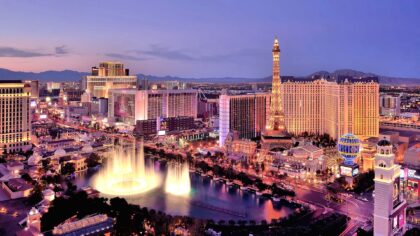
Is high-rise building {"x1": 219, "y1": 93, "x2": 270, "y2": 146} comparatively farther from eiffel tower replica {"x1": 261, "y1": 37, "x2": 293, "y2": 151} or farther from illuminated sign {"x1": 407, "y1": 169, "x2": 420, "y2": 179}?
illuminated sign {"x1": 407, "y1": 169, "x2": 420, "y2": 179}

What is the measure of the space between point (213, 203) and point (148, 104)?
34.6 metres

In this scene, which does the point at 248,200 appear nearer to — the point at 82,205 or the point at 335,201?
the point at 335,201

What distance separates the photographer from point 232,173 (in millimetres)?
32344

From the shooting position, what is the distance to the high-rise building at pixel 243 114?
45969 mm

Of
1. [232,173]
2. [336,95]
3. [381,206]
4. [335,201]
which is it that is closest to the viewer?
[381,206]

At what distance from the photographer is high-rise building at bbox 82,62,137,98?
265ft

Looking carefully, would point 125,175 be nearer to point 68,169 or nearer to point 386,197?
point 68,169

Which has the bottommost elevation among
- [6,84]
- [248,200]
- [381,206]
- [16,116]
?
[248,200]

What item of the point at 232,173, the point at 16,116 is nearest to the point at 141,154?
the point at 232,173

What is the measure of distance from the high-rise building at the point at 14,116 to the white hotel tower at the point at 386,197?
1444 inches

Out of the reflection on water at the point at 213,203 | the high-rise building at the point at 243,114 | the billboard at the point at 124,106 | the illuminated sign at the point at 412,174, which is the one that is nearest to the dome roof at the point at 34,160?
the reflection on water at the point at 213,203

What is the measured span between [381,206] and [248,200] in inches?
401

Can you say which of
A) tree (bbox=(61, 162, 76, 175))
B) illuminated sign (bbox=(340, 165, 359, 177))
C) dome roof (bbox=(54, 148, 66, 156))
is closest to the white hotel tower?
illuminated sign (bbox=(340, 165, 359, 177))

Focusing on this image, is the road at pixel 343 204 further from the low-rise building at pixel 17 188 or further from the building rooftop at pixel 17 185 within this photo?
the building rooftop at pixel 17 185
